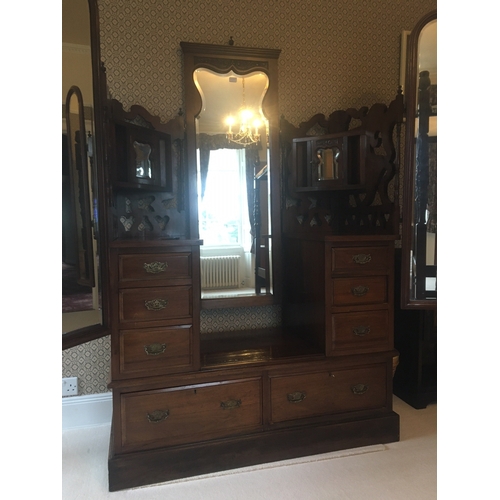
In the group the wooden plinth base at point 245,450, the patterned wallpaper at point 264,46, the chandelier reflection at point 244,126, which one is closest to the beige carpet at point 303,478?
the wooden plinth base at point 245,450

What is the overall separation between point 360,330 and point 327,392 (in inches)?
13.4

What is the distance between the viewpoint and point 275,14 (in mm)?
2352

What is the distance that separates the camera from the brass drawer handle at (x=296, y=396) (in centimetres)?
194

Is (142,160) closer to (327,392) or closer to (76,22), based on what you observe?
(76,22)

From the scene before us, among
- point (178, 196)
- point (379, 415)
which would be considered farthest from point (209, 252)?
point (379, 415)

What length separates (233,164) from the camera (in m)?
2.27

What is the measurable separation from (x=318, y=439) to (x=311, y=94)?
1892mm

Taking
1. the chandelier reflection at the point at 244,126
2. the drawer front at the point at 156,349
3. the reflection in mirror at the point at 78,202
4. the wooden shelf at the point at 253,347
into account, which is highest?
the chandelier reflection at the point at 244,126

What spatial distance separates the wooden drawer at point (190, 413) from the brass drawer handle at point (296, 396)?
14 cm

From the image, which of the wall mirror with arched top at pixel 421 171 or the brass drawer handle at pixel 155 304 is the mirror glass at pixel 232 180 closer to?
the brass drawer handle at pixel 155 304

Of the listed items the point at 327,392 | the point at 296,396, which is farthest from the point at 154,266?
the point at 327,392

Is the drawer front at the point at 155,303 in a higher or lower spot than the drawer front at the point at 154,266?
lower
